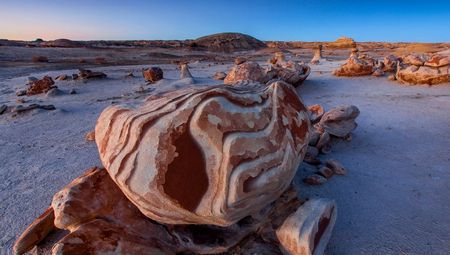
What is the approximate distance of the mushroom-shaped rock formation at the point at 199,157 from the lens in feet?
5.42

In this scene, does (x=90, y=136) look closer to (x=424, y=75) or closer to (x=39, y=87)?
(x=39, y=87)

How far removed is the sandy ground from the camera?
2.16m

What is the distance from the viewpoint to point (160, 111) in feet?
5.80

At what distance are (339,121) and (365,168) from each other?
79 centimetres

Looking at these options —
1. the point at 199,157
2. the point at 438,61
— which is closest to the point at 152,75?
the point at 438,61

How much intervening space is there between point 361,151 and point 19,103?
5727 mm

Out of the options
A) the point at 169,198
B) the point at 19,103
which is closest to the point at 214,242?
the point at 169,198

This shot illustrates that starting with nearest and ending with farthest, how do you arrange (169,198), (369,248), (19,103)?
(169,198) → (369,248) → (19,103)

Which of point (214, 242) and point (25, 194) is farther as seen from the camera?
point (25, 194)

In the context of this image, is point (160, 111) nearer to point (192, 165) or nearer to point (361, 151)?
point (192, 165)

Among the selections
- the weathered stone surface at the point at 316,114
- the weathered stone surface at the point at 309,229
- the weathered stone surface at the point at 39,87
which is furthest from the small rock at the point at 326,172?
the weathered stone surface at the point at 39,87

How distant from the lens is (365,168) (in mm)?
3111

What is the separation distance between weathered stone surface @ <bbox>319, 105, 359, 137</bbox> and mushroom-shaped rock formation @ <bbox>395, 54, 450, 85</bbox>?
3.86 metres

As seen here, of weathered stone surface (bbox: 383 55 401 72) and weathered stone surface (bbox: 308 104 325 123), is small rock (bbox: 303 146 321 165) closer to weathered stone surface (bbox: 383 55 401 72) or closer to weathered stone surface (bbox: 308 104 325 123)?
weathered stone surface (bbox: 308 104 325 123)
